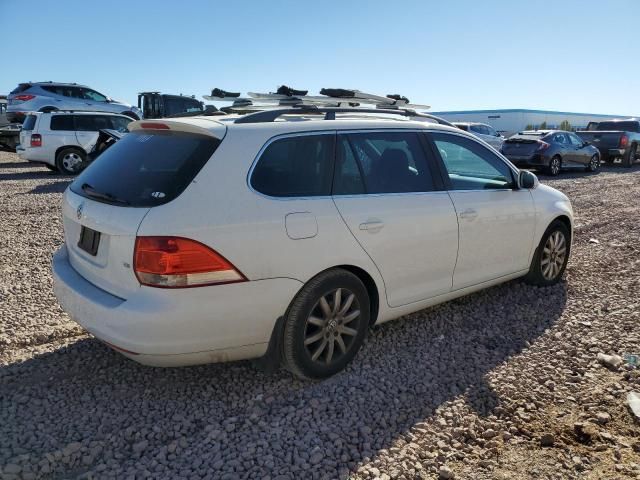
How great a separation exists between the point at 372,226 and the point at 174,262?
132cm

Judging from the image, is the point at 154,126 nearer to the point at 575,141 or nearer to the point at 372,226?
the point at 372,226

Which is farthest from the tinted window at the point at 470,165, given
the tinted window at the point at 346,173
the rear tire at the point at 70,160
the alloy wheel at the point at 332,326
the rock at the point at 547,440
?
the rear tire at the point at 70,160

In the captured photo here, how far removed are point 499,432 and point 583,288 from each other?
2897mm

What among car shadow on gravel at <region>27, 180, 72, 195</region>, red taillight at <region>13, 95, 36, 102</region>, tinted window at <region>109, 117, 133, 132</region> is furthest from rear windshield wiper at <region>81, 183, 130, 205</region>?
red taillight at <region>13, 95, 36, 102</region>

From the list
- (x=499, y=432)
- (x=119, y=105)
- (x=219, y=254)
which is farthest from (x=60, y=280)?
(x=119, y=105)

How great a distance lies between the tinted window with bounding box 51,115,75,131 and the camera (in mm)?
14141

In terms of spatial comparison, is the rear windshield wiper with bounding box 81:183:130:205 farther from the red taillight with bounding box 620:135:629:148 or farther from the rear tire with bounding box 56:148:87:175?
the red taillight with bounding box 620:135:629:148

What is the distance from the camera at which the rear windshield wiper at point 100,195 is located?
292 centimetres

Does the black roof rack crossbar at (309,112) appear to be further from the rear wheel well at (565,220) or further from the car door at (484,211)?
the rear wheel well at (565,220)

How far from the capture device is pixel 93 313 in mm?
2910

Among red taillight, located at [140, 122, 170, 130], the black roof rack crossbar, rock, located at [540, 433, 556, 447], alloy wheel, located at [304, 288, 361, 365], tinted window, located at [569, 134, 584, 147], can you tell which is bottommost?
rock, located at [540, 433, 556, 447]

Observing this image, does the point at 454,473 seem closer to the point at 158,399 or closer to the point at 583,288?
the point at 158,399

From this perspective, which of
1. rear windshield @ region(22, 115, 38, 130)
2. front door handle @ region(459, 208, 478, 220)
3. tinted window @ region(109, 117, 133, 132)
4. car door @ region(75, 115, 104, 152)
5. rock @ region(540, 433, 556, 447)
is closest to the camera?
rock @ region(540, 433, 556, 447)

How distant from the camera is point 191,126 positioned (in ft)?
10.2
